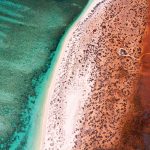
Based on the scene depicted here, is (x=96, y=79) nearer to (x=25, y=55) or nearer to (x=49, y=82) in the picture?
(x=49, y=82)

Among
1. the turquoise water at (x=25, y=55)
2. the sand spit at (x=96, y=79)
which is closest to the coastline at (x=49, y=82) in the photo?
the sand spit at (x=96, y=79)

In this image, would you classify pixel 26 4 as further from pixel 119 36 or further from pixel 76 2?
pixel 119 36

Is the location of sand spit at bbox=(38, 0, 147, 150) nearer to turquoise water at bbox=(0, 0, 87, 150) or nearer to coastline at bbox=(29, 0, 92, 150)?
coastline at bbox=(29, 0, 92, 150)

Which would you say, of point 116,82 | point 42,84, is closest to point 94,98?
point 116,82

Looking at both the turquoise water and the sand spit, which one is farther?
the turquoise water

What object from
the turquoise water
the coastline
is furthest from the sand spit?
the turquoise water

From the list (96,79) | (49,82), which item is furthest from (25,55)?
(96,79)
